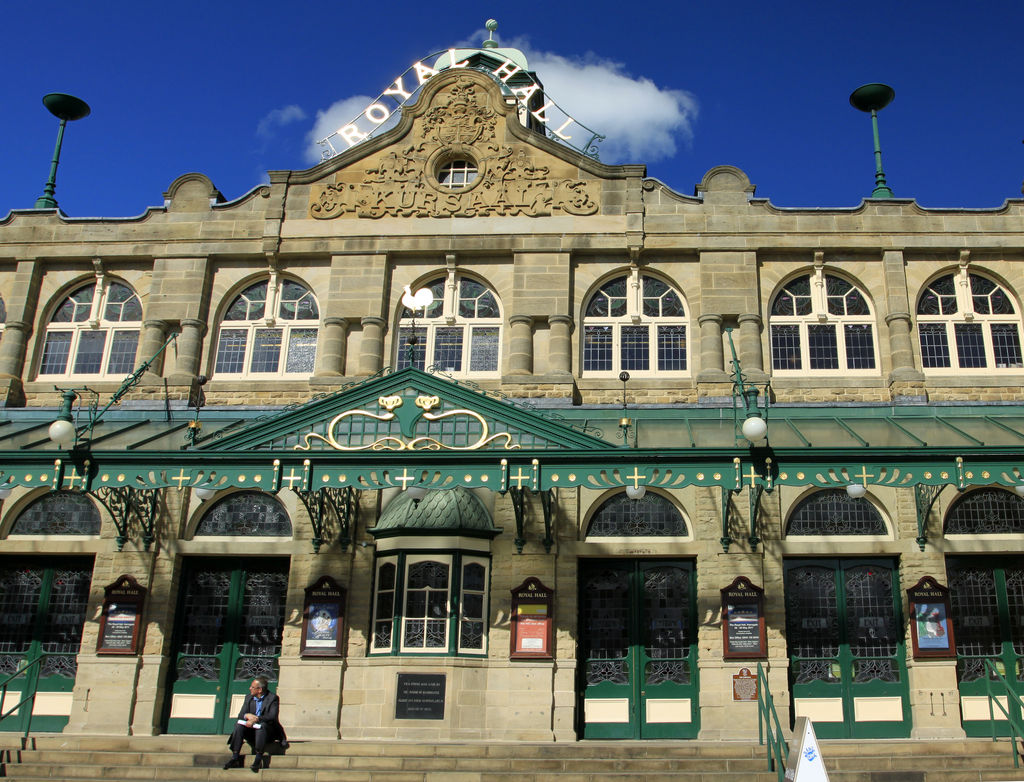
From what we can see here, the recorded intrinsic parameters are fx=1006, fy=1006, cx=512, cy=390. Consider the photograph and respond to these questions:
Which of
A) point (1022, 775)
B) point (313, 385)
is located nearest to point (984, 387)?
point (1022, 775)

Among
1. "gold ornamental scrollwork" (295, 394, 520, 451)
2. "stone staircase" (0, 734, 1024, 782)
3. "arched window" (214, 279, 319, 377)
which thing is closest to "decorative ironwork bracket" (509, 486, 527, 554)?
"gold ornamental scrollwork" (295, 394, 520, 451)

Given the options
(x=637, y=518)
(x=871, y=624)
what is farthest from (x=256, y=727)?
(x=871, y=624)

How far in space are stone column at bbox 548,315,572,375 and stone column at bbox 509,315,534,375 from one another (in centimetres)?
43

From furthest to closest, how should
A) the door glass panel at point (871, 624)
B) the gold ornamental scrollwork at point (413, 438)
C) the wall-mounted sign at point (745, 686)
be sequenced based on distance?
the door glass panel at point (871, 624) → the wall-mounted sign at point (745, 686) → the gold ornamental scrollwork at point (413, 438)

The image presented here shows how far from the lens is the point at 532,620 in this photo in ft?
55.9

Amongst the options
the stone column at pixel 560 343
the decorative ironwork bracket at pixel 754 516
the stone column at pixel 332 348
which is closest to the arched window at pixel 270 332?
the stone column at pixel 332 348

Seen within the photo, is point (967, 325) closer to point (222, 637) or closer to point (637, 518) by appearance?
point (637, 518)

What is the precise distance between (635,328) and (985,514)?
729 centimetres

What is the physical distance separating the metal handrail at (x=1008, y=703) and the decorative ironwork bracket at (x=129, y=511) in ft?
46.7

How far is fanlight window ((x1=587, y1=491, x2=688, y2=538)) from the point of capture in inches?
708

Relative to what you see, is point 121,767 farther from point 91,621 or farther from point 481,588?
point 481,588

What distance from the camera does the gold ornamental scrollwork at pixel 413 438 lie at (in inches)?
612

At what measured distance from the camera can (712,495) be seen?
1780 cm

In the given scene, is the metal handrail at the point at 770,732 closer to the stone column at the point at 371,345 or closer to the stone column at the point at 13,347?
the stone column at the point at 371,345
